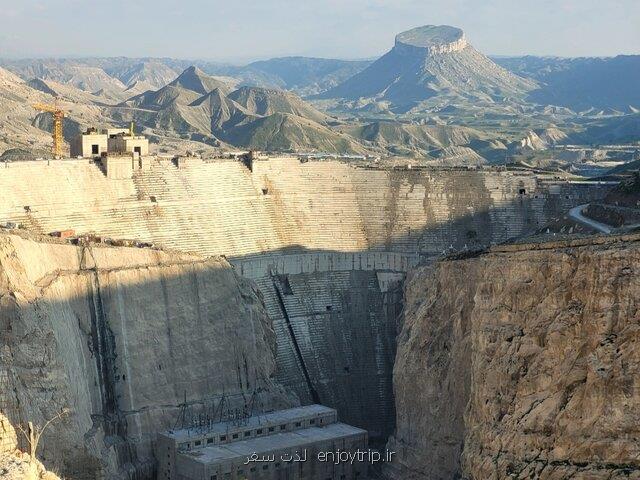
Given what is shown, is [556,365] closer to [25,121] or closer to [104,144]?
[104,144]

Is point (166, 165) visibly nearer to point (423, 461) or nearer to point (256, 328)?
point (256, 328)

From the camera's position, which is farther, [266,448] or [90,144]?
[90,144]

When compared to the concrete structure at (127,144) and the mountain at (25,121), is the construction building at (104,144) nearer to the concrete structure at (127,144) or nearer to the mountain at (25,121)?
the concrete structure at (127,144)

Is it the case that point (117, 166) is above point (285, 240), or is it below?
above

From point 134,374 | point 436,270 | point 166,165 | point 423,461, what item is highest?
point 166,165

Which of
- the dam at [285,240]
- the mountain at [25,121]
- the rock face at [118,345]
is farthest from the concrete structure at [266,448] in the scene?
the mountain at [25,121]

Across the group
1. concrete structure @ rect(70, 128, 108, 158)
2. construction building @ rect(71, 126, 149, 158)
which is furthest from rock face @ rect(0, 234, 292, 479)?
concrete structure @ rect(70, 128, 108, 158)

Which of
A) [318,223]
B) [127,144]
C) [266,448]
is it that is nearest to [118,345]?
[266,448]

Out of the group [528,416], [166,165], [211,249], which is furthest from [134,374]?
[528,416]
